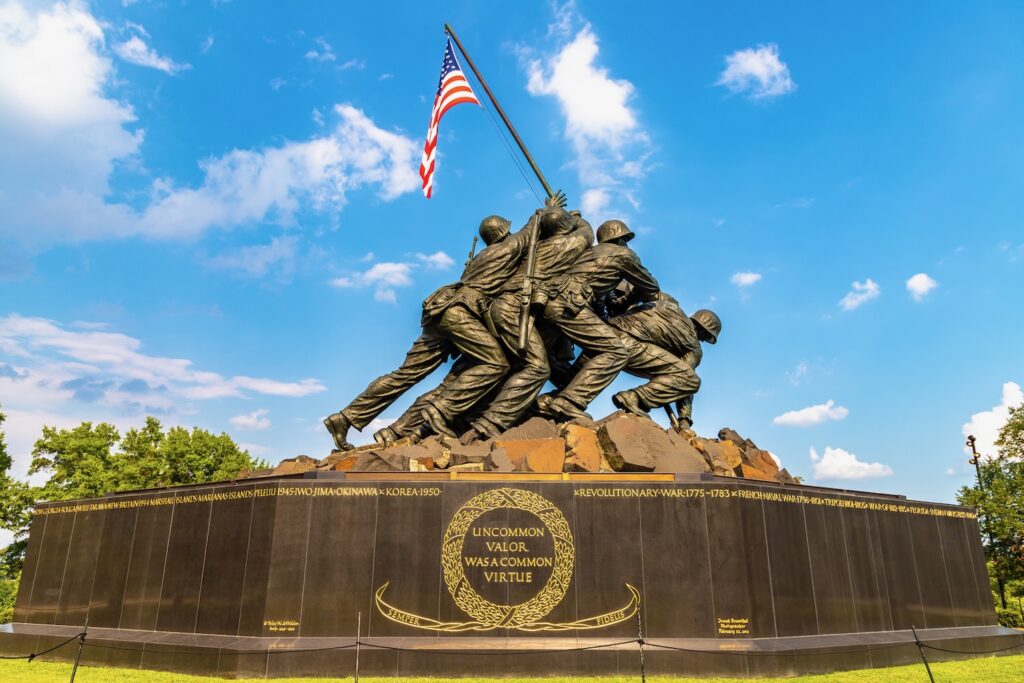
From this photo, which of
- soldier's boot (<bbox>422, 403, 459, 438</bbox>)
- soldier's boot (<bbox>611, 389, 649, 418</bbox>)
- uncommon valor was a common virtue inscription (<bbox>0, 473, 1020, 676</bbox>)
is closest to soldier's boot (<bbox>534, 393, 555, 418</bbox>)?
soldier's boot (<bbox>611, 389, 649, 418</bbox>)

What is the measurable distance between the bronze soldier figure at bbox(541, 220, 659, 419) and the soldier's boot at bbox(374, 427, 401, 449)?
265 cm

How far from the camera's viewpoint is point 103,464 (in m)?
28.0

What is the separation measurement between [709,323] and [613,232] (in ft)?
8.42

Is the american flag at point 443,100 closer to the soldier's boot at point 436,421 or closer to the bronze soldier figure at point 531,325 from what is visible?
the bronze soldier figure at point 531,325

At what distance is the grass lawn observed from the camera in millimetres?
7949

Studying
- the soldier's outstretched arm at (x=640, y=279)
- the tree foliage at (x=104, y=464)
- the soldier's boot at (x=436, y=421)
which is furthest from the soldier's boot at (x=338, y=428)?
the tree foliage at (x=104, y=464)

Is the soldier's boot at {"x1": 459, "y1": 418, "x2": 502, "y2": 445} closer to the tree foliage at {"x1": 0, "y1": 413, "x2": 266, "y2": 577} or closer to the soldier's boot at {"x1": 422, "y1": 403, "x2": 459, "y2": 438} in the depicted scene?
the soldier's boot at {"x1": 422, "y1": 403, "x2": 459, "y2": 438}

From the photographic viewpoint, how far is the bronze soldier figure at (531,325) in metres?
11.9

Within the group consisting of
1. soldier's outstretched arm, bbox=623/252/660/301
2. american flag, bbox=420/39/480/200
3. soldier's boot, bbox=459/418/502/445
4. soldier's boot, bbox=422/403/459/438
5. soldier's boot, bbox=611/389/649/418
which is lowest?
soldier's boot, bbox=459/418/502/445

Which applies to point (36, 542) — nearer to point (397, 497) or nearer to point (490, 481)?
point (397, 497)

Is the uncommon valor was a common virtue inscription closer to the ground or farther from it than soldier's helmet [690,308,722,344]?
closer to the ground

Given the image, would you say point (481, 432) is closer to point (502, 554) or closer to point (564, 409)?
point (564, 409)

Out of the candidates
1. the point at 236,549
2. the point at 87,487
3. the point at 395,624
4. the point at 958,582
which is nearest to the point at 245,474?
the point at 236,549

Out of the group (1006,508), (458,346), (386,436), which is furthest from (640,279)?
(1006,508)
